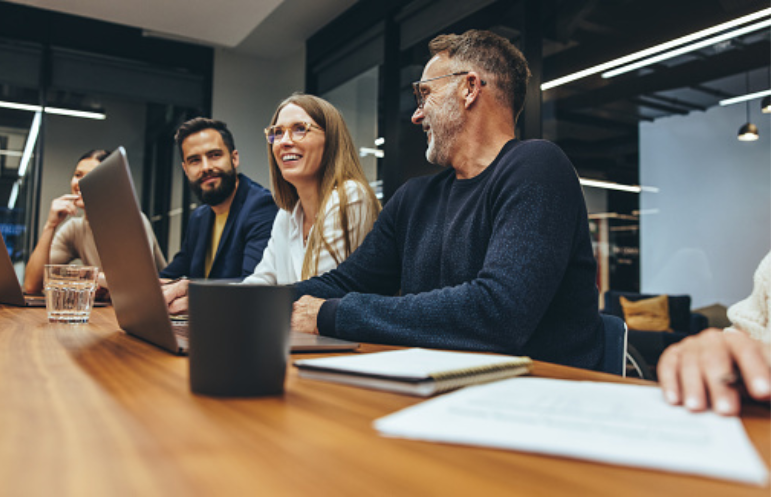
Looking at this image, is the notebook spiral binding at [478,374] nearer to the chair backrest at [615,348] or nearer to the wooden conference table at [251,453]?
the wooden conference table at [251,453]

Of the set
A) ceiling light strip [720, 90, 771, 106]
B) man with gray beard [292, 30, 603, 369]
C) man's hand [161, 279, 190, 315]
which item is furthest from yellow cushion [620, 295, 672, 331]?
man's hand [161, 279, 190, 315]

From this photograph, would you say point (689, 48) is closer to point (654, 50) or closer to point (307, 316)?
point (654, 50)

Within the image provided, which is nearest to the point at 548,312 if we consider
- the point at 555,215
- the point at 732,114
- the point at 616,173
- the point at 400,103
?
the point at 555,215

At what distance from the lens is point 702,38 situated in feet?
12.3

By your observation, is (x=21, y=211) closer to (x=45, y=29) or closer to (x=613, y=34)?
(x=45, y=29)

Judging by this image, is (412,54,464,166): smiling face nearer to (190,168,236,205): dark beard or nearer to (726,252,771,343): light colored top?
(726,252,771,343): light colored top

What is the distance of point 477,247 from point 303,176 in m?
1.01

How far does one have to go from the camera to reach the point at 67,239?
3252 mm

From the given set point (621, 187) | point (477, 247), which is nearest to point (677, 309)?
point (621, 187)

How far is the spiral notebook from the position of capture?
53 cm

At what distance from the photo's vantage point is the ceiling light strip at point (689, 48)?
3423mm

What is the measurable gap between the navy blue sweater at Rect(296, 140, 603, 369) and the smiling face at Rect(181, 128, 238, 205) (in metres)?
1.59

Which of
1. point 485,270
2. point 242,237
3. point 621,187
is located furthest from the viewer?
point 621,187

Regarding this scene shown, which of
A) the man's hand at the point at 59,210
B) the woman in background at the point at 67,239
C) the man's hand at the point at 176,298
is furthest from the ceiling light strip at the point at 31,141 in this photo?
the man's hand at the point at 176,298
